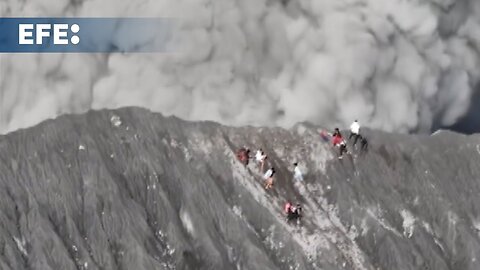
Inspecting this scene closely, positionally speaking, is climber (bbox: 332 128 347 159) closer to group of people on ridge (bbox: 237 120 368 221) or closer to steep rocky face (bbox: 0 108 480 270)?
group of people on ridge (bbox: 237 120 368 221)

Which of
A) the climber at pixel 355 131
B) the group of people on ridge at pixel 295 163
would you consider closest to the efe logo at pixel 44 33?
the group of people on ridge at pixel 295 163

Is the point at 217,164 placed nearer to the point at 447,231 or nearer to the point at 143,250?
the point at 143,250

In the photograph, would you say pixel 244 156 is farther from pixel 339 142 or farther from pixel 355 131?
pixel 355 131

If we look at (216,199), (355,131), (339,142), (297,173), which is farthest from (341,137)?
(216,199)

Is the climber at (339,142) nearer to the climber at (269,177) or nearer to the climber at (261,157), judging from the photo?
the climber at (261,157)

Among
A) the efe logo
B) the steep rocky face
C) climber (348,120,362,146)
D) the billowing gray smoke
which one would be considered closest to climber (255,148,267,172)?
the steep rocky face

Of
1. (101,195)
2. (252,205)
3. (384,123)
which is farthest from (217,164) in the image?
(384,123)
